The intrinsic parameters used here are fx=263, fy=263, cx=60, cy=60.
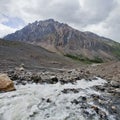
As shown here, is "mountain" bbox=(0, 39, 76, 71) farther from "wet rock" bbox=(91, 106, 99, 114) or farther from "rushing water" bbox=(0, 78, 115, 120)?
"wet rock" bbox=(91, 106, 99, 114)

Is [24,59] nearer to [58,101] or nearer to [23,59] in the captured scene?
[23,59]

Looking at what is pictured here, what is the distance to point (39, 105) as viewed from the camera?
59.1 ft

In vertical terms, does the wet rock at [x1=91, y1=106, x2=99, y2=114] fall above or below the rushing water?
above

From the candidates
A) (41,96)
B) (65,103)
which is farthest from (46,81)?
(65,103)

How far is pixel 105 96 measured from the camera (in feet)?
75.7

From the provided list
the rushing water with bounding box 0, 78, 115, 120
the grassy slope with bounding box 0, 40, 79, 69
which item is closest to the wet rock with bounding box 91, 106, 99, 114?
the rushing water with bounding box 0, 78, 115, 120

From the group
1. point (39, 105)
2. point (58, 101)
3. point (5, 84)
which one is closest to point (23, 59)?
point (5, 84)

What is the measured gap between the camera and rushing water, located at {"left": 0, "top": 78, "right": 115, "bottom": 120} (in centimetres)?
1594

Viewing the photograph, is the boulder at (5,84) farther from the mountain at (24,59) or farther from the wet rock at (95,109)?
the mountain at (24,59)

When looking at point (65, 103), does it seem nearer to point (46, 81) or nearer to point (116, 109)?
point (116, 109)

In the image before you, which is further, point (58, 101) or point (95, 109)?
point (58, 101)

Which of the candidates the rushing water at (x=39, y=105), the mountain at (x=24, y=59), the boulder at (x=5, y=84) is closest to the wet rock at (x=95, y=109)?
the rushing water at (x=39, y=105)

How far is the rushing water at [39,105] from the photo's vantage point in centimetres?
1594

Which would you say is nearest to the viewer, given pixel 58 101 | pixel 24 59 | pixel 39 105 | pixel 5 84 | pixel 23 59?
pixel 39 105
